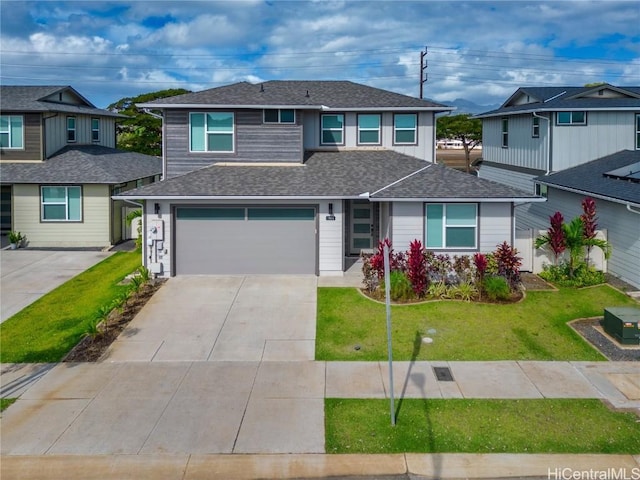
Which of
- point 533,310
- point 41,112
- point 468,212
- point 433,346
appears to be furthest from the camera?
point 41,112

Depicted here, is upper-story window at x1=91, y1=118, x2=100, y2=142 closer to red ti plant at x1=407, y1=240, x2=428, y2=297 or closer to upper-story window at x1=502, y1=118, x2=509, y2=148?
red ti plant at x1=407, y1=240, x2=428, y2=297

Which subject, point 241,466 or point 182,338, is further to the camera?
point 182,338

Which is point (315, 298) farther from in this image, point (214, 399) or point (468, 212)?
point (214, 399)

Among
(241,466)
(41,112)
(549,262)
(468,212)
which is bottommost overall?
(241,466)

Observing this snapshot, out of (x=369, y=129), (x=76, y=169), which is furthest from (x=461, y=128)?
(x=76, y=169)

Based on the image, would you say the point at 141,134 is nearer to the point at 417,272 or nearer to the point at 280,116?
the point at 280,116

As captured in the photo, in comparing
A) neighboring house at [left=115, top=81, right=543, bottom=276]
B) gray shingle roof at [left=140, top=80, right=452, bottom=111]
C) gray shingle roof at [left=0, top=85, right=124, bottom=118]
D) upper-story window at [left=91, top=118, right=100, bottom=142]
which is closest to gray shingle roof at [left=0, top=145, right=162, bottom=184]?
gray shingle roof at [left=0, top=85, right=124, bottom=118]

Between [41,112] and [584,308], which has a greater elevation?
[41,112]

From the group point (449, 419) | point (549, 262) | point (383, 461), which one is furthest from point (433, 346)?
point (549, 262)
